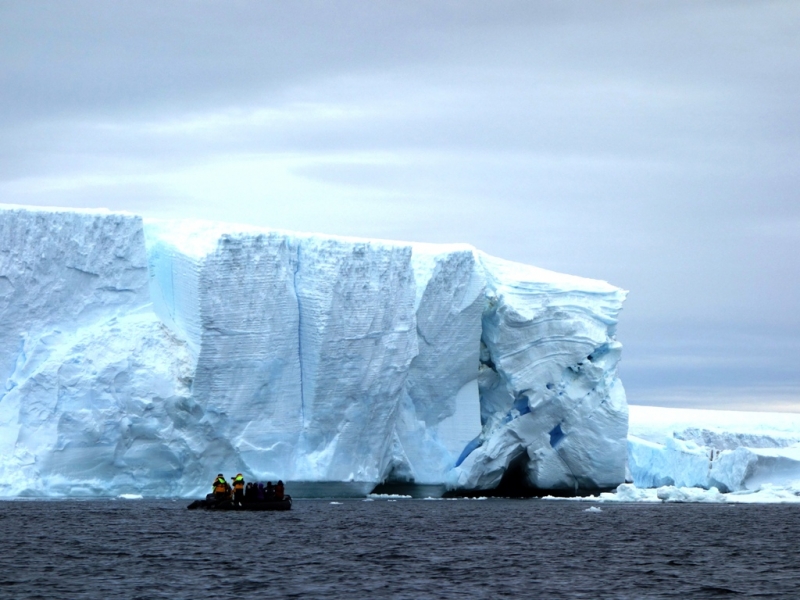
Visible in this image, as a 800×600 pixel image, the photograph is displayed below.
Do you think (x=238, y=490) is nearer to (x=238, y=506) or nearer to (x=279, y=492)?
(x=238, y=506)

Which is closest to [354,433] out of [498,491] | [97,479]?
[97,479]

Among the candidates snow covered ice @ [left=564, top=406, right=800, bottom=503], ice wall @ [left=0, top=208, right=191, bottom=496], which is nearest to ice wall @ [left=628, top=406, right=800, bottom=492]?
snow covered ice @ [left=564, top=406, right=800, bottom=503]

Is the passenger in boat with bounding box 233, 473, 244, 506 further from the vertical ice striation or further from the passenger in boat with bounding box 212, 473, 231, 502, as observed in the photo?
the vertical ice striation

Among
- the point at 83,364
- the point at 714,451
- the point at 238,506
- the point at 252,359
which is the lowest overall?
the point at 238,506

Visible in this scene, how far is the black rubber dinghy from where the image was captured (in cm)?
2353

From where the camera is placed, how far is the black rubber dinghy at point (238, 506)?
23.5 meters

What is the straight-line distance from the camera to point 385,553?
17.6 meters

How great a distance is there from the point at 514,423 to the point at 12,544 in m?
13.3

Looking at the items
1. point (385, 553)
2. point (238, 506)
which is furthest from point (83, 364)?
point (385, 553)

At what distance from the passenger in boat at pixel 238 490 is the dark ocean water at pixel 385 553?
10.9 inches

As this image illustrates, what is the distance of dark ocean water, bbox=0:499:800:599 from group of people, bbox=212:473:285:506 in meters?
0.31

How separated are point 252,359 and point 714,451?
12.6 m

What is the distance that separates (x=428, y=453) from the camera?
28.1 metres

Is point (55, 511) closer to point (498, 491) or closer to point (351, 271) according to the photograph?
→ point (351, 271)
